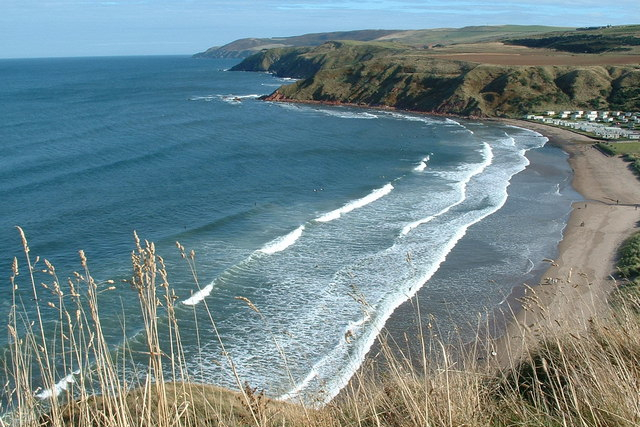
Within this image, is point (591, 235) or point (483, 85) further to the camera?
point (483, 85)

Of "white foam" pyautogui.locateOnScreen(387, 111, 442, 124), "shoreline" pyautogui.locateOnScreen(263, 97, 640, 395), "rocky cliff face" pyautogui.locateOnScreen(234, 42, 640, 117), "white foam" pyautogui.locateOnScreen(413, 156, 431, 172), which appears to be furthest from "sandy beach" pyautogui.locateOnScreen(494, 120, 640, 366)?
"rocky cliff face" pyautogui.locateOnScreen(234, 42, 640, 117)

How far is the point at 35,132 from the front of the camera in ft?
192

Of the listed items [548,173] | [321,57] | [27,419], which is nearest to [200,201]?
[548,173]

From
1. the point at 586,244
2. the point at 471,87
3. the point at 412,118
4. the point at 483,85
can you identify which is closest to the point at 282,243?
the point at 586,244

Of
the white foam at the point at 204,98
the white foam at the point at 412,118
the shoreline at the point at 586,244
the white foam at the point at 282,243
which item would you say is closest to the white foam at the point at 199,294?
the white foam at the point at 282,243

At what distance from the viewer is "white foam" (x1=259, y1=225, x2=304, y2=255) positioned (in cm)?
2521

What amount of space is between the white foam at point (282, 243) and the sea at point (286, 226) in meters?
0.12

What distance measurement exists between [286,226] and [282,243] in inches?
122

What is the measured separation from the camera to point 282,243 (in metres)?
26.2

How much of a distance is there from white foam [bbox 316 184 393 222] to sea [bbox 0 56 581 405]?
158mm

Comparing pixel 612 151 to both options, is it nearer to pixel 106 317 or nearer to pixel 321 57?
pixel 106 317

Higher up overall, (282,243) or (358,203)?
(282,243)

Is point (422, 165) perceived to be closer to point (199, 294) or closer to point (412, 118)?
point (199, 294)

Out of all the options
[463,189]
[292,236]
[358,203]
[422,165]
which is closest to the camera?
[292,236]
